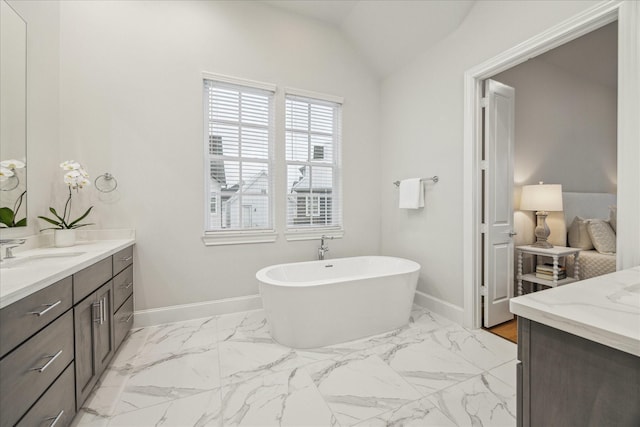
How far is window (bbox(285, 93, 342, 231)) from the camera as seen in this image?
3096 millimetres

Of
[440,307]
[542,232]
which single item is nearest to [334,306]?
[440,307]

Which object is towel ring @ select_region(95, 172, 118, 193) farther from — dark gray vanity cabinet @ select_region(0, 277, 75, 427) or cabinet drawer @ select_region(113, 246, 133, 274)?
dark gray vanity cabinet @ select_region(0, 277, 75, 427)

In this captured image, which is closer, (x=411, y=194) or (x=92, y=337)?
(x=92, y=337)

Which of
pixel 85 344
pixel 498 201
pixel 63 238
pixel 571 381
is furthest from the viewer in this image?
pixel 498 201

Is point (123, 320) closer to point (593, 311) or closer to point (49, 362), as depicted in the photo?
point (49, 362)

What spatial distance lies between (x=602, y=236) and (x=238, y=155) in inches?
159

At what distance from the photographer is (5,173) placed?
5.57 feet

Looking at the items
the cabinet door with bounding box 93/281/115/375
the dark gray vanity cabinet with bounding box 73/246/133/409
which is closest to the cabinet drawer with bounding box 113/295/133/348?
the dark gray vanity cabinet with bounding box 73/246/133/409

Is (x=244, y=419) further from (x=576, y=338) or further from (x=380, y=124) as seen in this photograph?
(x=380, y=124)

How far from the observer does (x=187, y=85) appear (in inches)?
103

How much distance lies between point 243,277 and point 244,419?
154 centimetres

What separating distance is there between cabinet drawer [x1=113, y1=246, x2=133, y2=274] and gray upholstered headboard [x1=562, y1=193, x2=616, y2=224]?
4577 millimetres

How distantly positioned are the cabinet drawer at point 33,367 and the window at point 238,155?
61.2 inches

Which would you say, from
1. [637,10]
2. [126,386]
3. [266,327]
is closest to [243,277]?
[266,327]
